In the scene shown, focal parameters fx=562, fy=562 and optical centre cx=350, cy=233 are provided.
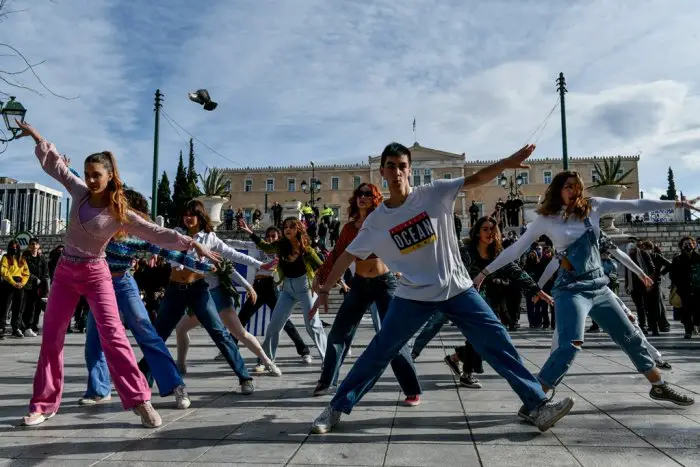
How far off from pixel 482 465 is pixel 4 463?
2.52 meters

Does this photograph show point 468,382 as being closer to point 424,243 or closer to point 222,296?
point 424,243

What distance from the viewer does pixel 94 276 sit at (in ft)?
12.8

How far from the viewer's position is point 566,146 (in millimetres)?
26141

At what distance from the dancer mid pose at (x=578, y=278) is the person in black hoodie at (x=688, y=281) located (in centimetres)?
666

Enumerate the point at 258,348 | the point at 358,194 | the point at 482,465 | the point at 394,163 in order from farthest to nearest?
the point at 258,348 → the point at 358,194 → the point at 394,163 → the point at 482,465

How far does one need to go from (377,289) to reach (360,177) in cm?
7157

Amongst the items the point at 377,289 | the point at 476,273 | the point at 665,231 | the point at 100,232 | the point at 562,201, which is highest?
the point at 665,231

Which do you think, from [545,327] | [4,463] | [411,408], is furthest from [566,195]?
[545,327]

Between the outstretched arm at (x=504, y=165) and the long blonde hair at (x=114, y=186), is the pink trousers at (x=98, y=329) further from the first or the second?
the outstretched arm at (x=504, y=165)

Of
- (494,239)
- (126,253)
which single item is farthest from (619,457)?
(126,253)

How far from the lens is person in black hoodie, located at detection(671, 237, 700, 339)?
388 inches

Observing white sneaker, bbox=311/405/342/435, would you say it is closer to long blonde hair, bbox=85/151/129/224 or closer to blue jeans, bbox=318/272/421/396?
blue jeans, bbox=318/272/421/396

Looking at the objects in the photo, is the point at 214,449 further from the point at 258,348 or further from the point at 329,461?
the point at 258,348

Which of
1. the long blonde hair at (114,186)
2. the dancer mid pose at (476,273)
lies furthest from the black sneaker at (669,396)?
the long blonde hair at (114,186)
